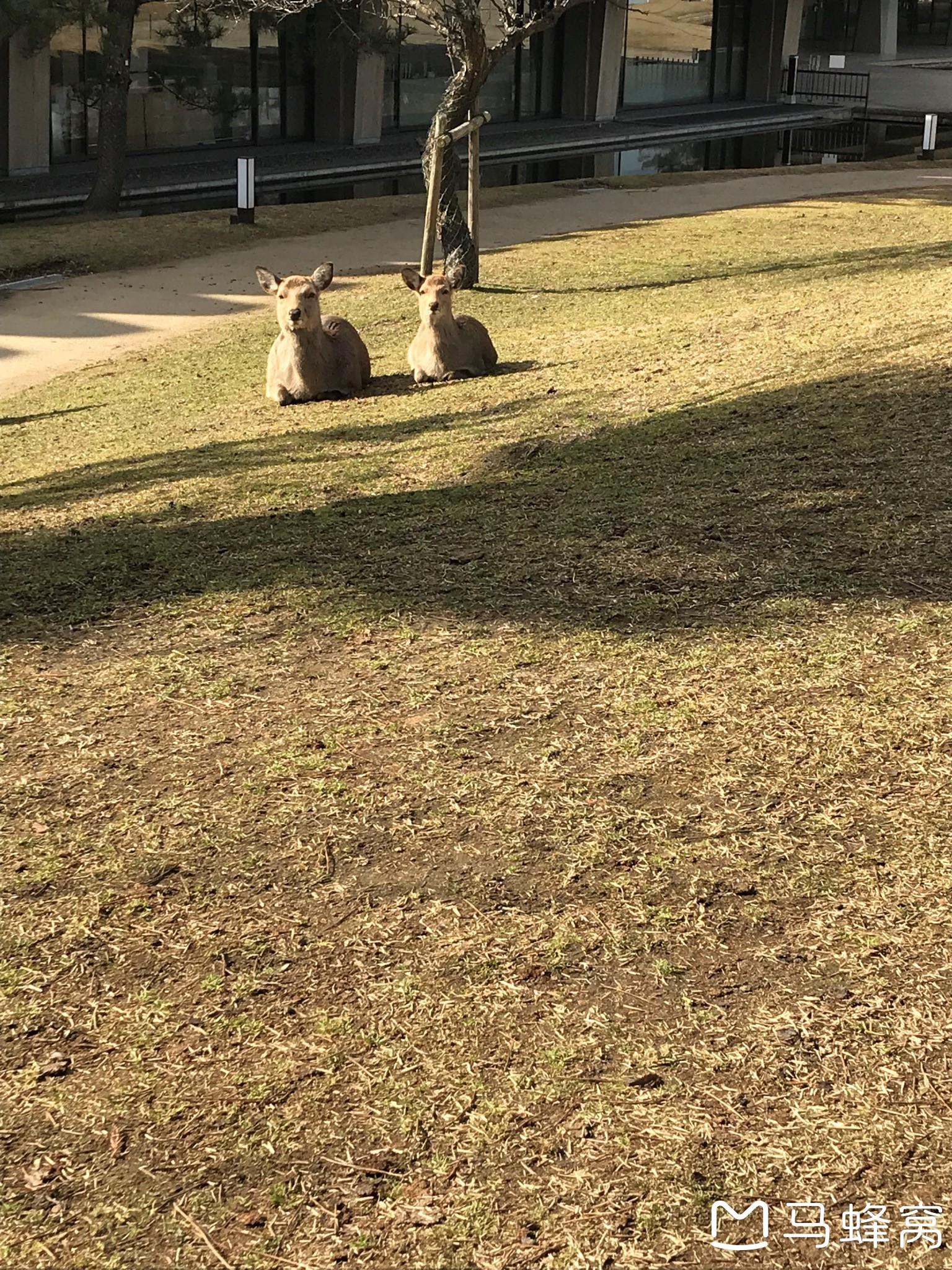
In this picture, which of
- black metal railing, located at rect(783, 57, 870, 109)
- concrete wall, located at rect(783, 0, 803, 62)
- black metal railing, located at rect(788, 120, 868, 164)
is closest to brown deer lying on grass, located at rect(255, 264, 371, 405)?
black metal railing, located at rect(788, 120, 868, 164)

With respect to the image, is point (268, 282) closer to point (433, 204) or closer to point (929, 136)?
point (433, 204)

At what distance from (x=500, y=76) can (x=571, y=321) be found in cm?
2405

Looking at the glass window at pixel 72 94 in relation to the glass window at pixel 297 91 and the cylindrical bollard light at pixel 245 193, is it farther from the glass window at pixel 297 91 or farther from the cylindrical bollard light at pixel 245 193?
the cylindrical bollard light at pixel 245 193

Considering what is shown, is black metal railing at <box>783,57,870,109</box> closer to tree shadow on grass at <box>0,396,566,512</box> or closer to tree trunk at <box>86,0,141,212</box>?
tree trunk at <box>86,0,141,212</box>

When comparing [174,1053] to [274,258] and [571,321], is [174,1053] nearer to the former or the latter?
[571,321]

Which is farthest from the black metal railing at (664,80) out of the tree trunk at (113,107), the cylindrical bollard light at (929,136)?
the tree trunk at (113,107)

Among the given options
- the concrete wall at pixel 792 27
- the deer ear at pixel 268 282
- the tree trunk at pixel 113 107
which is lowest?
the deer ear at pixel 268 282

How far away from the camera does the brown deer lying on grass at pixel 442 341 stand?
10172 millimetres

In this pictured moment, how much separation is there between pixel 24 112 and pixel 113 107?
467 centimetres

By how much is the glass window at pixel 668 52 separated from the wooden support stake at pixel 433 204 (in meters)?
25.1

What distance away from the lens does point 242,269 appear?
57.1 feet

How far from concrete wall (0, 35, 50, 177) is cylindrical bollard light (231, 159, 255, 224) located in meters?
6.28

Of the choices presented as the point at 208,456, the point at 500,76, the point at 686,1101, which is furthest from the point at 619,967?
the point at 500,76

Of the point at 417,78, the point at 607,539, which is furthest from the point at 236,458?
the point at 417,78
